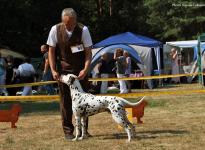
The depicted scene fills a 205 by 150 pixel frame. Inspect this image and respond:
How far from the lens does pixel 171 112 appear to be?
10.5 meters

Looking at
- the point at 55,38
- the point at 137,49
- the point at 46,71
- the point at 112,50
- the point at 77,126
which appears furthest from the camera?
the point at 112,50

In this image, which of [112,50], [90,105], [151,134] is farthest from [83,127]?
[112,50]

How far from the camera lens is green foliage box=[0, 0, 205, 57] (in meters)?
35.3

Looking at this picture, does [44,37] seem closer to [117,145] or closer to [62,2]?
[62,2]

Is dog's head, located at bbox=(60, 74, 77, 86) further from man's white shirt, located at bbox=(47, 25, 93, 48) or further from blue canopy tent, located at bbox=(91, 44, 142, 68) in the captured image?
blue canopy tent, located at bbox=(91, 44, 142, 68)

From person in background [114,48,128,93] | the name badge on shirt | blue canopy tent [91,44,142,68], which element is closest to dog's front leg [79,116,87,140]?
the name badge on shirt

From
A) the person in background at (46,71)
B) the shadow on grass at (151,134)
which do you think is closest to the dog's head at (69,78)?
the shadow on grass at (151,134)

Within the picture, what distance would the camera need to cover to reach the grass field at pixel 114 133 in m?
6.52

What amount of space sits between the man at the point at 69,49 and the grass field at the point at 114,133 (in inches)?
20.7

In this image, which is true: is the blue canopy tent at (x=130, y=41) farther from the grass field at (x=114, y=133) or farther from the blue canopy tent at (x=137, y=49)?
the grass field at (x=114, y=133)

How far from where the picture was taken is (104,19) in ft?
138

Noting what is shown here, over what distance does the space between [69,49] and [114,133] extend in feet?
4.81

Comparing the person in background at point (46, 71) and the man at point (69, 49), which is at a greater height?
the man at point (69, 49)

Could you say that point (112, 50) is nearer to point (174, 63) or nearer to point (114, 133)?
point (174, 63)
